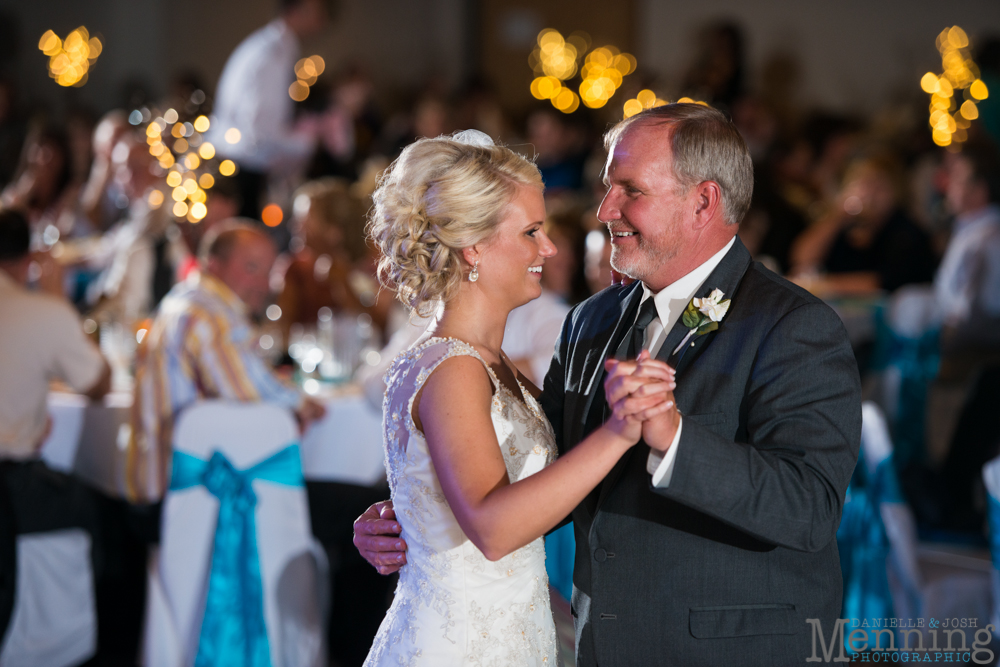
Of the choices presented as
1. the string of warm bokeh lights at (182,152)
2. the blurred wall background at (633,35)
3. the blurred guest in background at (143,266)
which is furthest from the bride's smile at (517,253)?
the blurred wall background at (633,35)

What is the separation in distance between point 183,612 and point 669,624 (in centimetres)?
214

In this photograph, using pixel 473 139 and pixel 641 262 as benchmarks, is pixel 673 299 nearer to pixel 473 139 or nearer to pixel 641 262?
pixel 641 262

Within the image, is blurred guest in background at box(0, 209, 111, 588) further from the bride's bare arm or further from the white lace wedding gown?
the bride's bare arm

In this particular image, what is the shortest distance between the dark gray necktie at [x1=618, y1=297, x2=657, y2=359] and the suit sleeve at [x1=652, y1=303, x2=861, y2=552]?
0.82 ft

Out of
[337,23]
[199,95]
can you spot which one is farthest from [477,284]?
[337,23]

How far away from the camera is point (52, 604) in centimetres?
354

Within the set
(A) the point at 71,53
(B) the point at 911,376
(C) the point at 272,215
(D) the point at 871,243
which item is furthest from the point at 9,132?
(B) the point at 911,376

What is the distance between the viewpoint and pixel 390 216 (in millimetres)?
1908

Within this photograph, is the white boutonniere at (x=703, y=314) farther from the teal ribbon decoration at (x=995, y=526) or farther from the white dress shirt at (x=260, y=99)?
the white dress shirt at (x=260, y=99)

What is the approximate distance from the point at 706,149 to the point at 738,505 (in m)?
0.69

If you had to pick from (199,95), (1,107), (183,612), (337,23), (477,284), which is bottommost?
(183,612)

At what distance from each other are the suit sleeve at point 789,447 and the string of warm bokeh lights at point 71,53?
9016mm

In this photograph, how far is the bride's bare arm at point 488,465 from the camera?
4.93 feet

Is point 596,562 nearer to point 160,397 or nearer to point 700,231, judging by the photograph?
point 700,231
